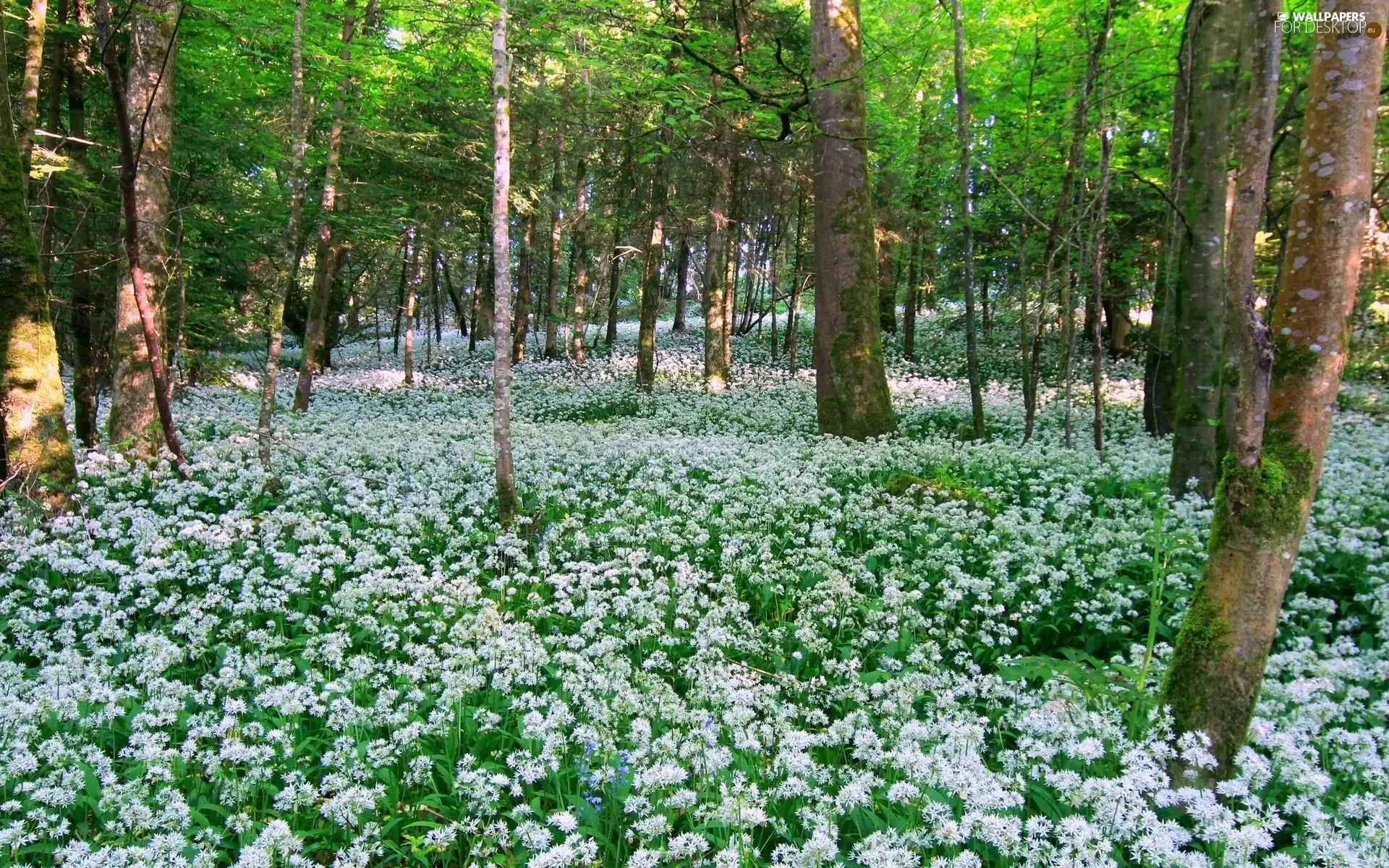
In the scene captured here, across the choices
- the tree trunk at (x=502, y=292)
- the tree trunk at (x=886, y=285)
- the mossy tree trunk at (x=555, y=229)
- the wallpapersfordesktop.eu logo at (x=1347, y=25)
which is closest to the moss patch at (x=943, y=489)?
the tree trunk at (x=502, y=292)

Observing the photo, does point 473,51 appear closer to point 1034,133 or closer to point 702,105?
point 702,105

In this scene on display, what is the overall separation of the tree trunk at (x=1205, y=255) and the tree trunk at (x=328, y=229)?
35.7 feet

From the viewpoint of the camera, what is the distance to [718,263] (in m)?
17.6

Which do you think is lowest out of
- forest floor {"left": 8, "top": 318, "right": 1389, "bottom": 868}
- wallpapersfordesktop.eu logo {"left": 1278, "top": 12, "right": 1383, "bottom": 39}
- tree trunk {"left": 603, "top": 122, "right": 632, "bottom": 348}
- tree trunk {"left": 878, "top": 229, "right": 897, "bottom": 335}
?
forest floor {"left": 8, "top": 318, "right": 1389, "bottom": 868}

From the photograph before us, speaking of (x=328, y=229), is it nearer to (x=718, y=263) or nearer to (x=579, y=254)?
(x=718, y=263)

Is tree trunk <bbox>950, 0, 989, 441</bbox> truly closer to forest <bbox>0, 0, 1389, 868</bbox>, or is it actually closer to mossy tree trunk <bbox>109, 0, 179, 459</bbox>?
forest <bbox>0, 0, 1389, 868</bbox>

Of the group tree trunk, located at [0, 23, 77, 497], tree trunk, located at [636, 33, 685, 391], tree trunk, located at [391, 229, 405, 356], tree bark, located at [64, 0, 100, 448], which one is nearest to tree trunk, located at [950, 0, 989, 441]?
tree trunk, located at [636, 33, 685, 391]

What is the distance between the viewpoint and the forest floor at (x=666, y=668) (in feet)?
10.0

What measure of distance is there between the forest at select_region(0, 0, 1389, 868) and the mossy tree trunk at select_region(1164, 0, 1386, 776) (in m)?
0.02

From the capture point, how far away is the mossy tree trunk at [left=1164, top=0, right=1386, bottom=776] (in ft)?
9.79

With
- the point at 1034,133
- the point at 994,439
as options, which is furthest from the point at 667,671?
the point at 1034,133

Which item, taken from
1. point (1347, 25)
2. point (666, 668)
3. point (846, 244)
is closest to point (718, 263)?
point (846, 244)

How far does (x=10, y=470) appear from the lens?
22.3 ft

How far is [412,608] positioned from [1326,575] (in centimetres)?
746
